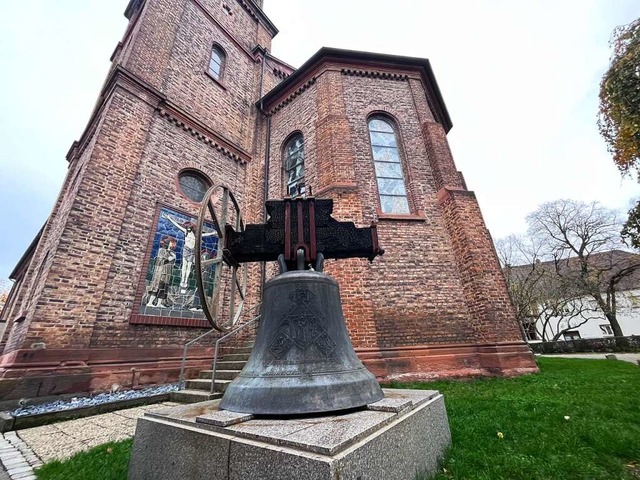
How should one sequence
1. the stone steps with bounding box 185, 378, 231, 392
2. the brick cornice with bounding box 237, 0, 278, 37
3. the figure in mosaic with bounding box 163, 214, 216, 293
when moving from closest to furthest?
the stone steps with bounding box 185, 378, 231, 392 < the figure in mosaic with bounding box 163, 214, 216, 293 < the brick cornice with bounding box 237, 0, 278, 37

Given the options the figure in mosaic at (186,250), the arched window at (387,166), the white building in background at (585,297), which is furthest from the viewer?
the white building in background at (585,297)

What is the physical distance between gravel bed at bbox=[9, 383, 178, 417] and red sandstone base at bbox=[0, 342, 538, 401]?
0.16 m

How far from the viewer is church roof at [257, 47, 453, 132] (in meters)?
10.1

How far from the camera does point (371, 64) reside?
407 inches

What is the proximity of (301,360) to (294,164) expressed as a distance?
889 cm

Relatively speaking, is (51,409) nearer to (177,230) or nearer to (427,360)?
(177,230)

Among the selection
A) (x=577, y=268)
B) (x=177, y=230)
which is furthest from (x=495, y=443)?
(x=577, y=268)

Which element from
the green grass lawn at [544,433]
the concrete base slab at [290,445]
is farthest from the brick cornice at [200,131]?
the green grass lawn at [544,433]

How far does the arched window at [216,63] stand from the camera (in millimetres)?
11474

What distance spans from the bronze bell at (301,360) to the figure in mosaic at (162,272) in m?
5.52

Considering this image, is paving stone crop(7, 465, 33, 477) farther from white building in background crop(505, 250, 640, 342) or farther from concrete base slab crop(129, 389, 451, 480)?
white building in background crop(505, 250, 640, 342)

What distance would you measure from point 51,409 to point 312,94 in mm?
10500

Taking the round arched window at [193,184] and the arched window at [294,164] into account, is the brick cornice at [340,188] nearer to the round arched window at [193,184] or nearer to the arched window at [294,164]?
the arched window at [294,164]

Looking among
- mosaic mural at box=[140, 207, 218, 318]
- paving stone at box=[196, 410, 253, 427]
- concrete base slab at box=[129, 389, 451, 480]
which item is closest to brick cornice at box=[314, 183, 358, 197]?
mosaic mural at box=[140, 207, 218, 318]
